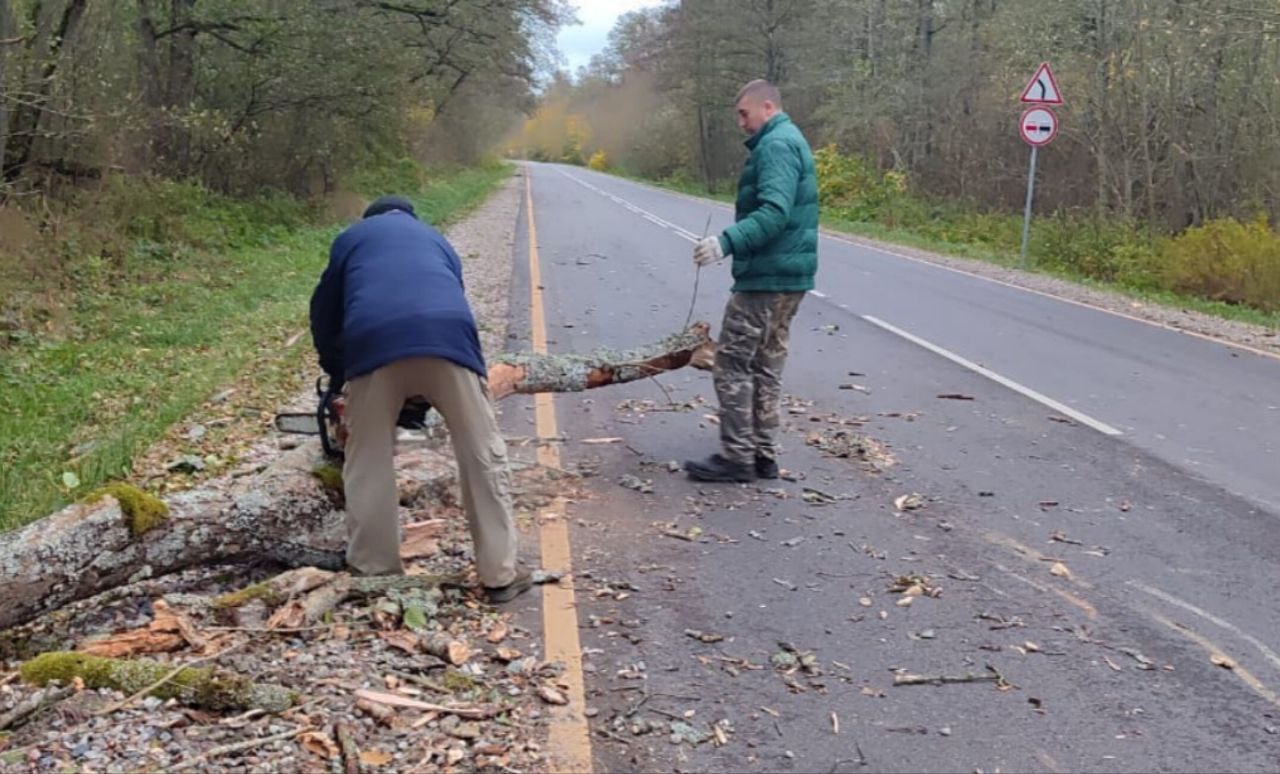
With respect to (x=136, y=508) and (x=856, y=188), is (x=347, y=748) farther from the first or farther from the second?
(x=856, y=188)

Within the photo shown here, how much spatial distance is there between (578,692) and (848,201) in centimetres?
3580

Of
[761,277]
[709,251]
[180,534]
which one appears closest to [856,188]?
[761,277]

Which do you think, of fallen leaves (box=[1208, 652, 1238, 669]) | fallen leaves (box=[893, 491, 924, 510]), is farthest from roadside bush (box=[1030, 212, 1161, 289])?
fallen leaves (box=[1208, 652, 1238, 669])

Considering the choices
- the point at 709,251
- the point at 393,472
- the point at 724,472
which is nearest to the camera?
the point at 393,472

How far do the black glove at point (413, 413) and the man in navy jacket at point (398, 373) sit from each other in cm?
11

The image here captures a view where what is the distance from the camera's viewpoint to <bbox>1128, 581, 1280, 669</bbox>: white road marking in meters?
4.42

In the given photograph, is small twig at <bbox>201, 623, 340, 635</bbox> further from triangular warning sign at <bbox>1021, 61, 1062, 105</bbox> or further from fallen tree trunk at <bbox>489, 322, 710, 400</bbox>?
triangular warning sign at <bbox>1021, 61, 1062, 105</bbox>

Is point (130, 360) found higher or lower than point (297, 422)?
lower

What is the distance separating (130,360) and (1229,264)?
15.0 metres

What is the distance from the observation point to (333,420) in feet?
17.0

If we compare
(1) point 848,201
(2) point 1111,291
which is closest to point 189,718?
(2) point 1111,291

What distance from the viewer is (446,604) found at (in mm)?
4703

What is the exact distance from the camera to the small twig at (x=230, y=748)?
3.33 meters

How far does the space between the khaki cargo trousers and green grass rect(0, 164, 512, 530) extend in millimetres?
1962
